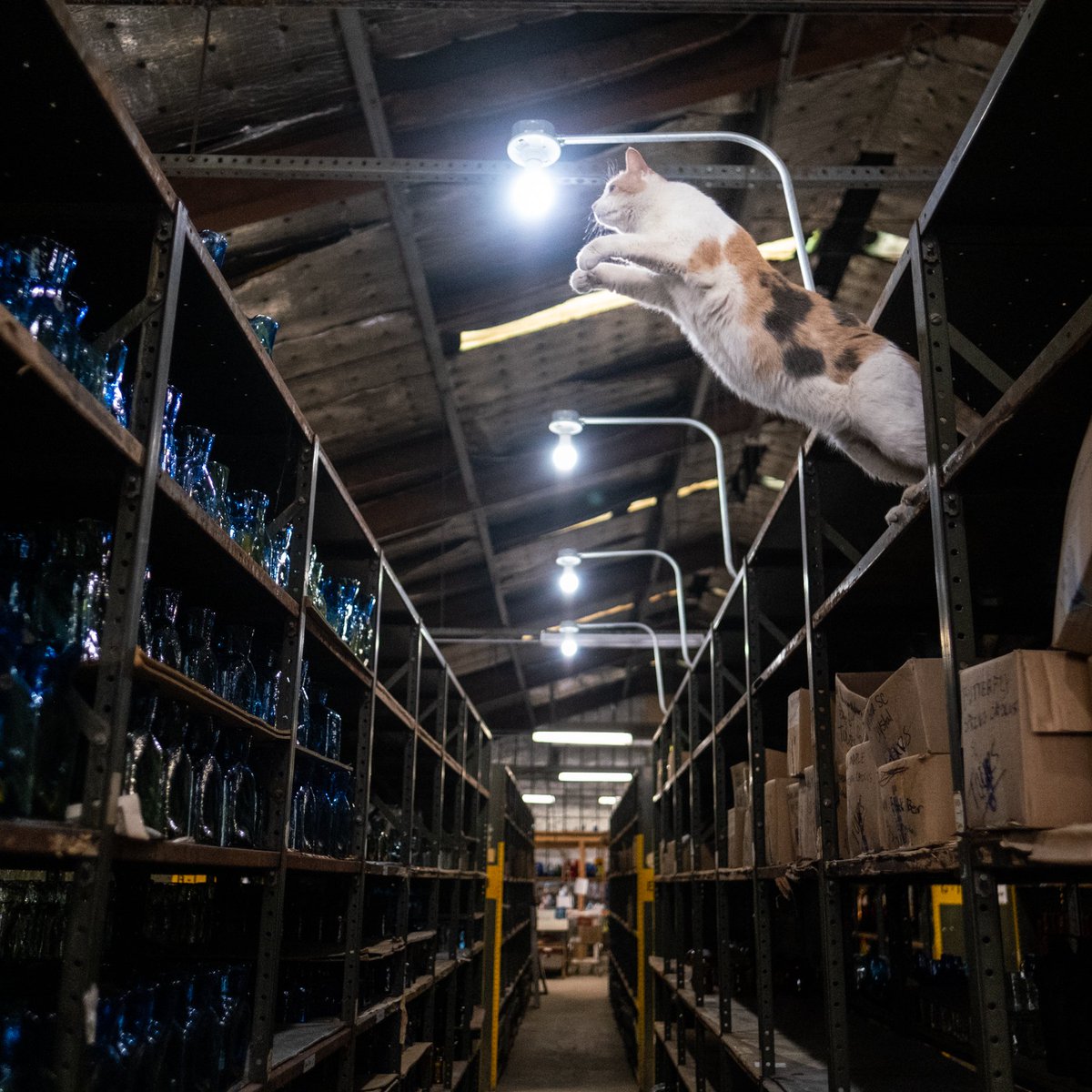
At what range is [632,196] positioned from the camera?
7.88 feet

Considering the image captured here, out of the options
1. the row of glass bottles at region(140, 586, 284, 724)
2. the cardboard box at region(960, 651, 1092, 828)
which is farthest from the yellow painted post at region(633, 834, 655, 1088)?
the cardboard box at region(960, 651, 1092, 828)

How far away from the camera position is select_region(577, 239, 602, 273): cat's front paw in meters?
2.39

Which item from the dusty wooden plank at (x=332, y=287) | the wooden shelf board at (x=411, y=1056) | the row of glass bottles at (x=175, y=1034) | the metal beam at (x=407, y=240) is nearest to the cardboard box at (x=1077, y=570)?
the row of glass bottles at (x=175, y=1034)

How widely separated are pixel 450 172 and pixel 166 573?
1.67 metres

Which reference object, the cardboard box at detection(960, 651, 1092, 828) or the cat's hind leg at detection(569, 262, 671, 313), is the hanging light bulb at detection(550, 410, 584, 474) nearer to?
the cat's hind leg at detection(569, 262, 671, 313)

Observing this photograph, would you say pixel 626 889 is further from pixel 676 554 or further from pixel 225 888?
pixel 225 888

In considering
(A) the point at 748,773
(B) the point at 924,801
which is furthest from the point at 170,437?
(A) the point at 748,773

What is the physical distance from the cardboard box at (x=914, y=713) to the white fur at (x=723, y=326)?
33 cm

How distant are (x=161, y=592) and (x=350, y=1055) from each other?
1830mm

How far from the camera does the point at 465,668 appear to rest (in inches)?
526

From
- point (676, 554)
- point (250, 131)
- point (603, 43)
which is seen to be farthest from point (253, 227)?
point (676, 554)

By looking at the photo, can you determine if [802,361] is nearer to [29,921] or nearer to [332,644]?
[332,644]

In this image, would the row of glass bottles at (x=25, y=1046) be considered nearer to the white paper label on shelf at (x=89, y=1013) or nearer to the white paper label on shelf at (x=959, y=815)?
the white paper label on shelf at (x=89, y=1013)

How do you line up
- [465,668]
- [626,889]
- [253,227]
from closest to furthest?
[253,227] → [626,889] → [465,668]
